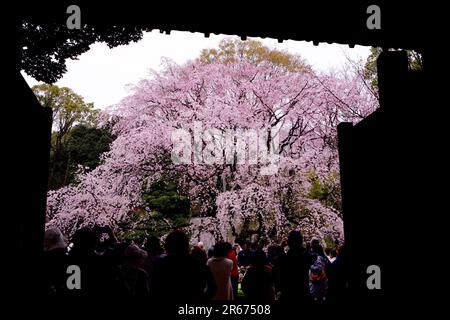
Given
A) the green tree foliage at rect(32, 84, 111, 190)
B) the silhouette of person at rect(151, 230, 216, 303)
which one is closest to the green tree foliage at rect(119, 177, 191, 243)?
the green tree foliage at rect(32, 84, 111, 190)

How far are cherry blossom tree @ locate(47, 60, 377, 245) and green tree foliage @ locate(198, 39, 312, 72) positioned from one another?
727mm

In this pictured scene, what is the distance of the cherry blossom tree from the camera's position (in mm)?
11391

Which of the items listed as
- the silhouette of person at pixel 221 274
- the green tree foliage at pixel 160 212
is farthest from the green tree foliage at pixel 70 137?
the silhouette of person at pixel 221 274

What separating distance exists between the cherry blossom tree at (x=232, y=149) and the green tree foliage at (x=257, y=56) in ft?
2.39

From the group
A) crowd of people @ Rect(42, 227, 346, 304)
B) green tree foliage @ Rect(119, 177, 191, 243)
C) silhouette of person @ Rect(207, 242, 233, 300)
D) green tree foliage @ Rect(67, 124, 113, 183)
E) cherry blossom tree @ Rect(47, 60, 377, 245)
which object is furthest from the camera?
green tree foliage @ Rect(67, 124, 113, 183)

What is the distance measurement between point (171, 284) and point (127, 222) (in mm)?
11726

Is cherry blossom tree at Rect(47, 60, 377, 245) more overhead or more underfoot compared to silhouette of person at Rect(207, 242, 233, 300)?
more overhead

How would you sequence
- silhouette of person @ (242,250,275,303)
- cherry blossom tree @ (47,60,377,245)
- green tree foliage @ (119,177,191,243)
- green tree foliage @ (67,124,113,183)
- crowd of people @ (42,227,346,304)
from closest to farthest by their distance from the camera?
crowd of people @ (42,227,346,304) → silhouette of person @ (242,250,275,303) → cherry blossom tree @ (47,60,377,245) → green tree foliage @ (119,177,191,243) → green tree foliage @ (67,124,113,183)

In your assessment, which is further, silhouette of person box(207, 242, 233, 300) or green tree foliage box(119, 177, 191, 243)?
green tree foliage box(119, 177, 191, 243)

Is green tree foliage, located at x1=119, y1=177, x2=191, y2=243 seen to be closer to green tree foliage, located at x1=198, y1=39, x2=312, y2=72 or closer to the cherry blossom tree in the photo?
the cherry blossom tree

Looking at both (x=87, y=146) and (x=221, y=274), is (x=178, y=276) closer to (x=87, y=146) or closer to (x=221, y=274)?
(x=221, y=274)

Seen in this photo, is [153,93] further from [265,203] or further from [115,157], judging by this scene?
[265,203]

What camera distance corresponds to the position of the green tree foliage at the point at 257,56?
14.6 meters

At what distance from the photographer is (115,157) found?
12977 mm
